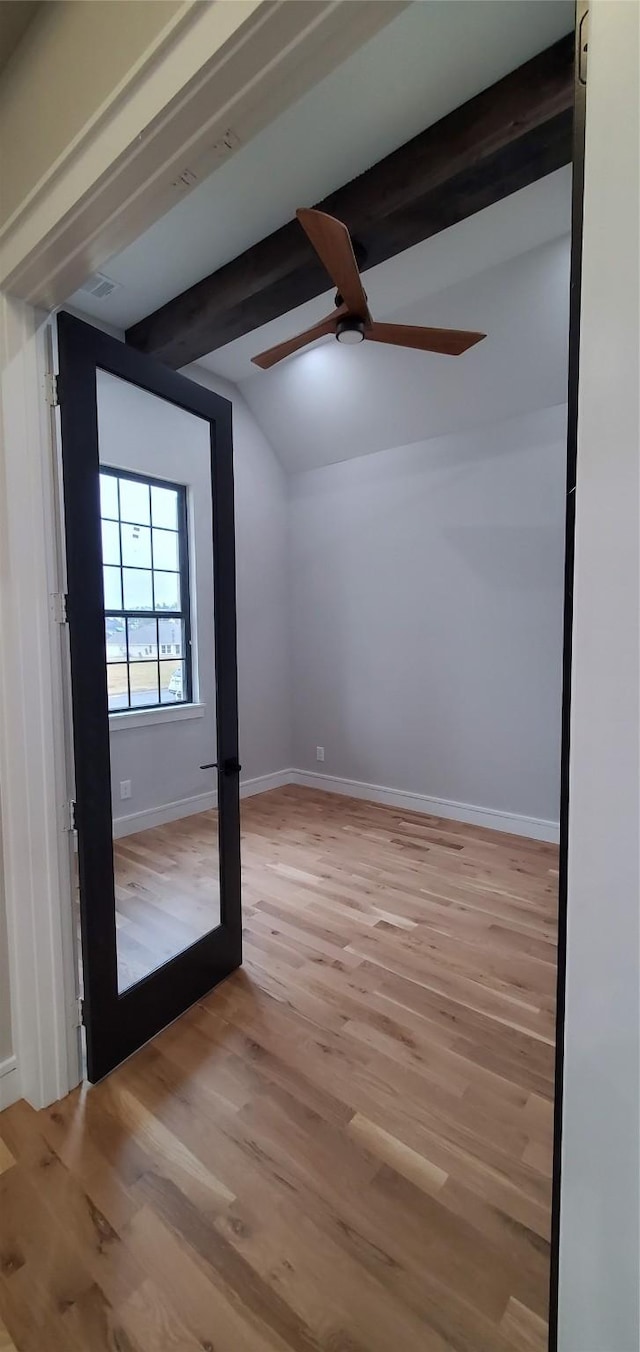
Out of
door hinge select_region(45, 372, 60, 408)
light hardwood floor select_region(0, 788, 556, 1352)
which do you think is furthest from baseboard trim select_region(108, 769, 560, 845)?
door hinge select_region(45, 372, 60, 408)

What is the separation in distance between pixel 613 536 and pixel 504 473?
3495mm

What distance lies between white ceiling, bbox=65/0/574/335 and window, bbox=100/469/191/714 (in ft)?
4.13

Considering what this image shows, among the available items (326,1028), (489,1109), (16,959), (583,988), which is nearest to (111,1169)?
(16,959)

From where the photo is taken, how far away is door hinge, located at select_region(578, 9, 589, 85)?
53 centimetres

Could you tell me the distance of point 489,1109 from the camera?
1564 mm

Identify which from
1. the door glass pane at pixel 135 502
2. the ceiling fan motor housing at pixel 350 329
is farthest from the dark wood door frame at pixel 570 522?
the door glass pane at pixel 135 502

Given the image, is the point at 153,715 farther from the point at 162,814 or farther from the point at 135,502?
the point at 135,502

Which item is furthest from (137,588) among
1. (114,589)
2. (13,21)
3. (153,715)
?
(13,21)

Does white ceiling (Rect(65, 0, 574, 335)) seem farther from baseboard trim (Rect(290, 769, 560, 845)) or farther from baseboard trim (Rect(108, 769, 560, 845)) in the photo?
baseboard trim (Rect(290, 769, 560, 845))

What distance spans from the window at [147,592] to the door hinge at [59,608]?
1879 mm

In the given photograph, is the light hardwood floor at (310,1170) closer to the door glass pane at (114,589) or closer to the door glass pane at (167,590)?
the door glass pane at (114,589)

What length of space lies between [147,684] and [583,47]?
3.54 meters

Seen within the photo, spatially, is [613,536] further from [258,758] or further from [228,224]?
[258,758]

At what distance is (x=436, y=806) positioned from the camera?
13.4 ft
